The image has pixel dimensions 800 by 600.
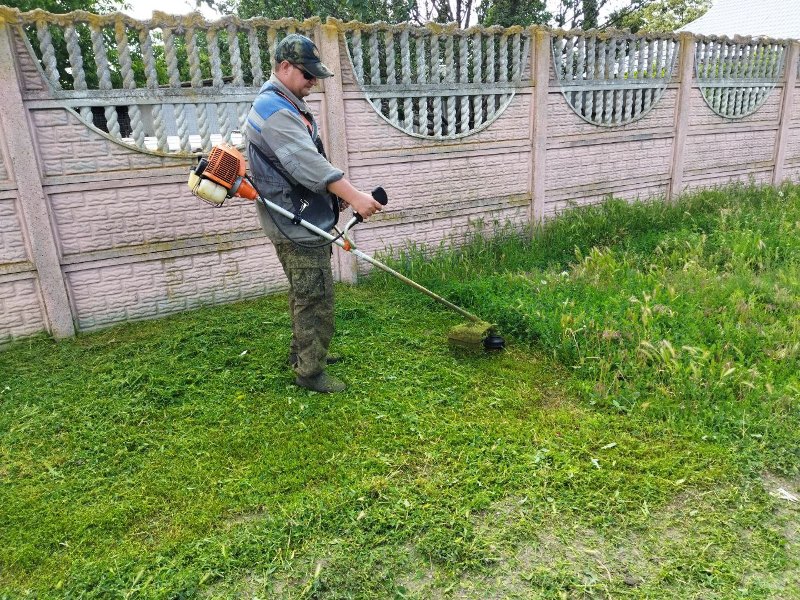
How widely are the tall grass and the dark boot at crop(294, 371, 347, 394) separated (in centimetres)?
138

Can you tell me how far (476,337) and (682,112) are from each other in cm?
490

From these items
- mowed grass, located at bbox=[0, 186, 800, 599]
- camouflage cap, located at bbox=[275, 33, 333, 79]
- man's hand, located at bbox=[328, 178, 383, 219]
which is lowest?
mowed grass, located at bbox=[0, 186, 800, 599]

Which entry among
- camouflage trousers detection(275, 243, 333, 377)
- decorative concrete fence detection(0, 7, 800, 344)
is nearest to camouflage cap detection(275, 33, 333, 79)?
camouflage trousers detection(275, 243, 333, 377)

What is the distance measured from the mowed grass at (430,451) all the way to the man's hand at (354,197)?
1101 mm

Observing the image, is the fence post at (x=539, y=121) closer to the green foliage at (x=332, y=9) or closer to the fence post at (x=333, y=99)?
the fence post at (x=333, y=99)

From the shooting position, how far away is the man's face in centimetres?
305

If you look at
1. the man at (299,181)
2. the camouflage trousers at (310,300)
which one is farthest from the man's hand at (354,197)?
the camouflage trousers at (310,300)

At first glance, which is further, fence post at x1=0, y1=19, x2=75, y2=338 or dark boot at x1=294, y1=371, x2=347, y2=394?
fence post at x1=0, y1=19, x2=75, y2=338

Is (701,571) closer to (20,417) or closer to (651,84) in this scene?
(20,417)

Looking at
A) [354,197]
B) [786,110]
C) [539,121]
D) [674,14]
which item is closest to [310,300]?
[354,197]

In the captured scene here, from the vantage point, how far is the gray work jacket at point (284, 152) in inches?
116

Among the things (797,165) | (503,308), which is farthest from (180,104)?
(797,165)

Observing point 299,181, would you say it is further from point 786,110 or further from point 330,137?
point 786,110

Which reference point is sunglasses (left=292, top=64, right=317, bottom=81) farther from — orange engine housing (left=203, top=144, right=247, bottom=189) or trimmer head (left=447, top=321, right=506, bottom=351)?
trimmer head (left=447, top=321, right=506, bottom=351)
